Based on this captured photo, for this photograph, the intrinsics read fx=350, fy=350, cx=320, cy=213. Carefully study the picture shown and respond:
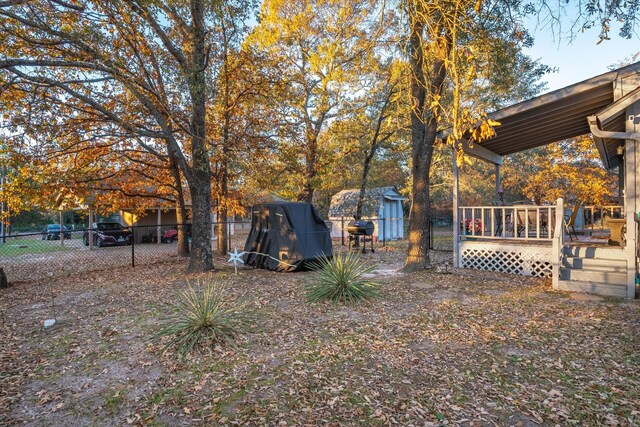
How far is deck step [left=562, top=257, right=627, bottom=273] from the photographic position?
6.28 meters

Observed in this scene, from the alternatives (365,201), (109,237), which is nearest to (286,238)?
(365,201)

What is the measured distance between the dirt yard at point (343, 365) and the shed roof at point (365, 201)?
43.1ft

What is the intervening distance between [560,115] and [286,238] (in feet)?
22.8

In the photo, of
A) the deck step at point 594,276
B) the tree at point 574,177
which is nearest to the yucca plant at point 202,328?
the deck step at point 594,276

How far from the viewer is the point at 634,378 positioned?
10.2ft

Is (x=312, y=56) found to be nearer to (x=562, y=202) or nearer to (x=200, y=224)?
(x=200, y=224)

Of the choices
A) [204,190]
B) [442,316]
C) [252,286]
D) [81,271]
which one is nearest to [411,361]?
[442,316]

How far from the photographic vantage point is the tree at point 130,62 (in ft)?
20.7

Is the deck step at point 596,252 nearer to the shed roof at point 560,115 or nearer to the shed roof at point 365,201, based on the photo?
the shed roof at point 560,115

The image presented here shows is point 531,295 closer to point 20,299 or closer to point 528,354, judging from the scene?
point 528,354

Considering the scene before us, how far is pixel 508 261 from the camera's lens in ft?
26.8

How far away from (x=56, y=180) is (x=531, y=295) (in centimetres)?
1134

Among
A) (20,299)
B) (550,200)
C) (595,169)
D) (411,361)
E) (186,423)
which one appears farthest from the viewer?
(550,200)

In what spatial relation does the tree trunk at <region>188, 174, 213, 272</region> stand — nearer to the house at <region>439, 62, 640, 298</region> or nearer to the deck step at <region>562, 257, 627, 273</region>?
the house at <region>439, 62, 640, 298</region>
